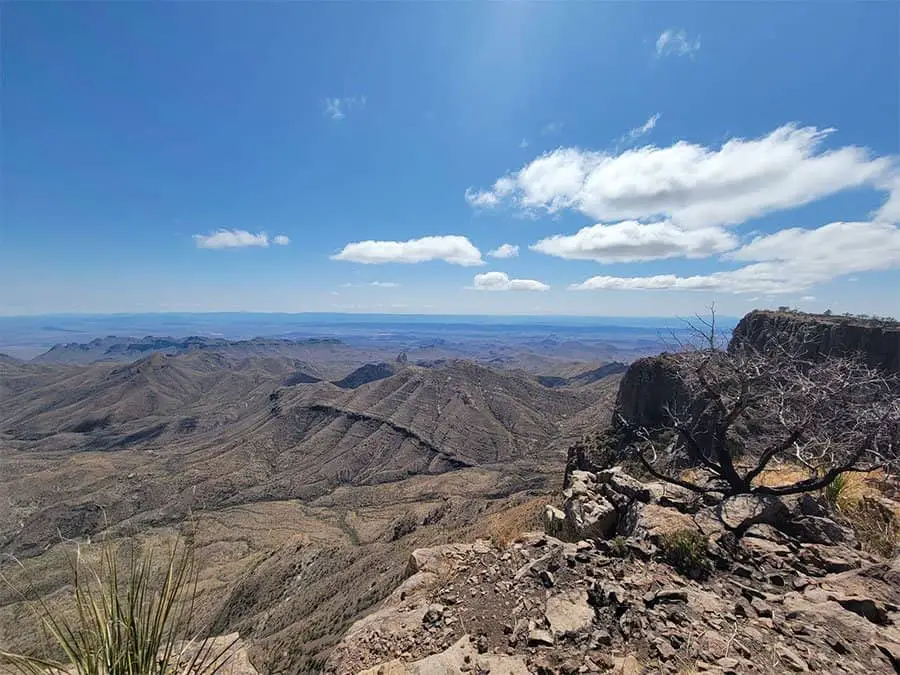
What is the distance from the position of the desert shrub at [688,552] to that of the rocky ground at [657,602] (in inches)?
0.8

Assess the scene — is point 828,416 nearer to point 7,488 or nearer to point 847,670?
point 847,670

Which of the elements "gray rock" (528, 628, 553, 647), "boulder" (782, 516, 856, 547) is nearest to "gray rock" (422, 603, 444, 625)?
"gray rock" (528, 628, 553, 647)

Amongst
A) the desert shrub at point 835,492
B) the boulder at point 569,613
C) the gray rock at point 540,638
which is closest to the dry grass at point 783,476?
the desert shrub at point 835,492

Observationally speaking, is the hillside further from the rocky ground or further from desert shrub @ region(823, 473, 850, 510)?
desert shrub @ region(823, 473, 850, 510)

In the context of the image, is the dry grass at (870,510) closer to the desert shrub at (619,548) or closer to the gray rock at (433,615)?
the desert shrub at (619,548)

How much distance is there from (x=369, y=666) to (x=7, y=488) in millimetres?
93675

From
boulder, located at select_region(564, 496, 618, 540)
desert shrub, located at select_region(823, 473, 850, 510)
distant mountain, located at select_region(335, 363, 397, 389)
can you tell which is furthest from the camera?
distant mountain, located at select_region(335, 363, 397, 389)

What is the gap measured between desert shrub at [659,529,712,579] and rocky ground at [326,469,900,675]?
0.8 inches

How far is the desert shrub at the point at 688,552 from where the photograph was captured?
7812 millimetres

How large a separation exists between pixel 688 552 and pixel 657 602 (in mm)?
1704

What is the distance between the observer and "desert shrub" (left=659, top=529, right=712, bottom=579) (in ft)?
25.6

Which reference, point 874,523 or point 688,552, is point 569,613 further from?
point 874,523

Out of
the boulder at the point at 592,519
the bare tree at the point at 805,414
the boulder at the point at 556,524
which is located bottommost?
the boulder at the point at 556,524

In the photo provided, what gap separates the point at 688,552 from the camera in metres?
8.01
